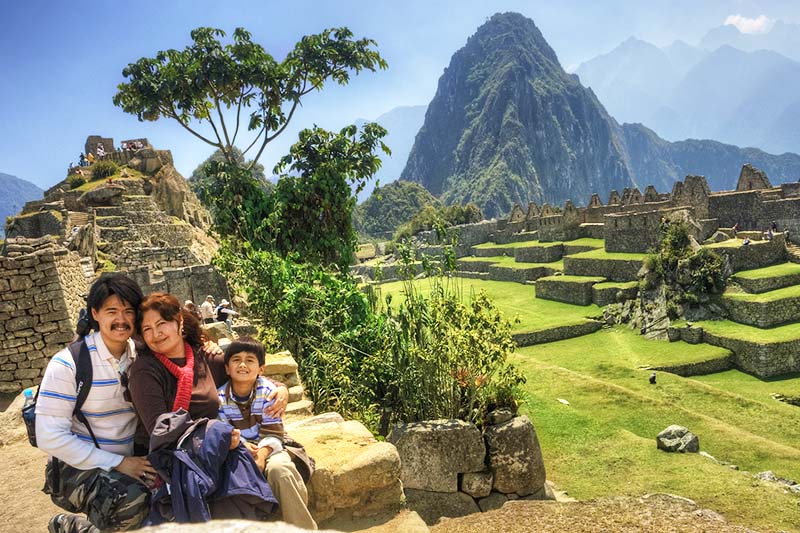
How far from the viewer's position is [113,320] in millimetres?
2613

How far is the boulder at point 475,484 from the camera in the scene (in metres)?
5.19

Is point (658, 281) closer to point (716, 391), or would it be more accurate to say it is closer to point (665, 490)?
point (716, 391)

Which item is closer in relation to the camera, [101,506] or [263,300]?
[101,506]

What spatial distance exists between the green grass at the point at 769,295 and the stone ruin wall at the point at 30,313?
63.1 feet

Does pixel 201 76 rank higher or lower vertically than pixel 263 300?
higher

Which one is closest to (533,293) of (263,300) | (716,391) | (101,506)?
(716,391)

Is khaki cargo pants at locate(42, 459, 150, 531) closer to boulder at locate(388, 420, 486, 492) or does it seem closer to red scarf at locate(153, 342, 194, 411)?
red scarf at locate(153, 342, 194, 411)

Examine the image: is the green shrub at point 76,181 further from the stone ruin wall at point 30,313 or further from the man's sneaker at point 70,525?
the man's sneaker at point 70,525

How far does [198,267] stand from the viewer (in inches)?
466

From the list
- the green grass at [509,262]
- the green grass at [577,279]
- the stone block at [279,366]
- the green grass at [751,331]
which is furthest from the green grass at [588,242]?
the stone block at [279,366]

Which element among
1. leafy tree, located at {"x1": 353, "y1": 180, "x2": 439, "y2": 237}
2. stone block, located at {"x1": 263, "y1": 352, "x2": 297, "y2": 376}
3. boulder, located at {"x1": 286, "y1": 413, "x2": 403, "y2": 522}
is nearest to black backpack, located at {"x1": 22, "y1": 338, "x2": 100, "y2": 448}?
boulder, located at {"x1": 286, "y1": 413, "x2": 403, "y2": 522}

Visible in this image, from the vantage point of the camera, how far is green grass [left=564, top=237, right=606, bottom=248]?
30.2m

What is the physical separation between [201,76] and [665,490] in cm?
1137

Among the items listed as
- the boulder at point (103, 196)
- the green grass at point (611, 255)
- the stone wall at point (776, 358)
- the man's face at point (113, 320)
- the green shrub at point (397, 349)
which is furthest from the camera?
the green grass at point (611, 255)
